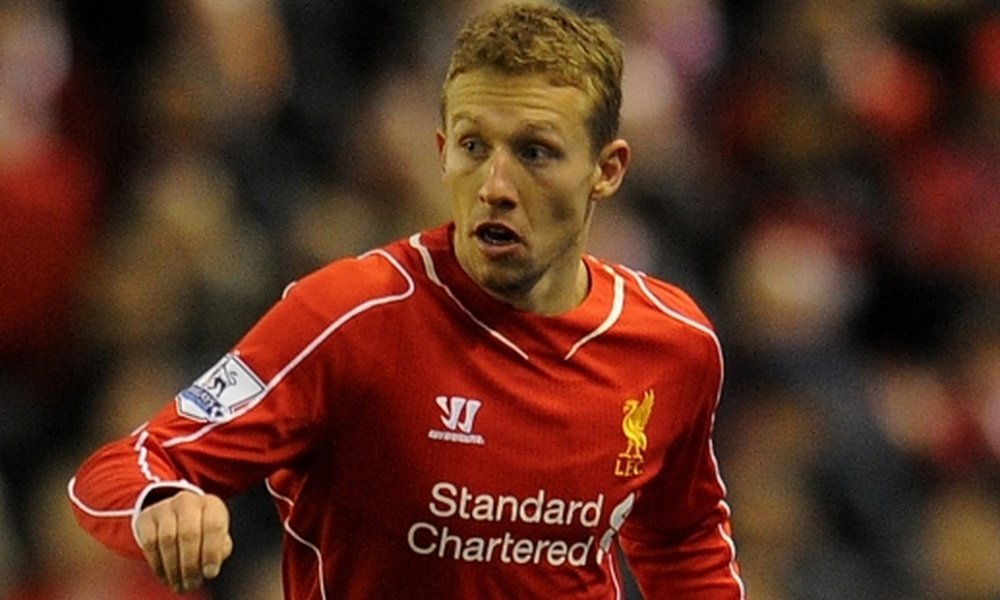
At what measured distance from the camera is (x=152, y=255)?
7102mm

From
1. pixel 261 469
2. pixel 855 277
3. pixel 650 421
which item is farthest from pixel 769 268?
pixel 261 469

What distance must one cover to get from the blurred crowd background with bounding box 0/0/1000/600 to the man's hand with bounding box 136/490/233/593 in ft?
9.74

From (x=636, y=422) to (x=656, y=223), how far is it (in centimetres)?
376

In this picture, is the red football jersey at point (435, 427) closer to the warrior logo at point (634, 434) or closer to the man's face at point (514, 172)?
the warrior logo at point (634, 434)

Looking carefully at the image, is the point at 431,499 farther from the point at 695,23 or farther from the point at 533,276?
the point at 695,23

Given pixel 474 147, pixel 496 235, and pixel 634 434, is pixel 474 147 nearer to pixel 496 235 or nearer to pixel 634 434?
pixel 496 235

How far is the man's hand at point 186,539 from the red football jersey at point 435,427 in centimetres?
23

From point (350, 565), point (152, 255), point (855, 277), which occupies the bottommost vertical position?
point (855, 277)

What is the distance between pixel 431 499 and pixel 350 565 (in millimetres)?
204

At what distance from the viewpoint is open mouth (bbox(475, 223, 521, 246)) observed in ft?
13.6

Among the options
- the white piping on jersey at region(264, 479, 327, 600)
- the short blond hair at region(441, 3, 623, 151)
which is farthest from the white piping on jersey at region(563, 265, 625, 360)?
the white piping on jersey at region(264, 479, 327, 600)

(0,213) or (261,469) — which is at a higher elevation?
(261,469)

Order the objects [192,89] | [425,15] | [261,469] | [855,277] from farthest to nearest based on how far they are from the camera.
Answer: [855,277] → [425,15] → [192,89] → [261,469]

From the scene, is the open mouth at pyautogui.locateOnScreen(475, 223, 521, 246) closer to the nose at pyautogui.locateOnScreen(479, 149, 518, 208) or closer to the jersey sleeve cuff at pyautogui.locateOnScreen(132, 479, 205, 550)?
the nose at pyautogui.locateOnScreen(479, 149, 518, 208)
